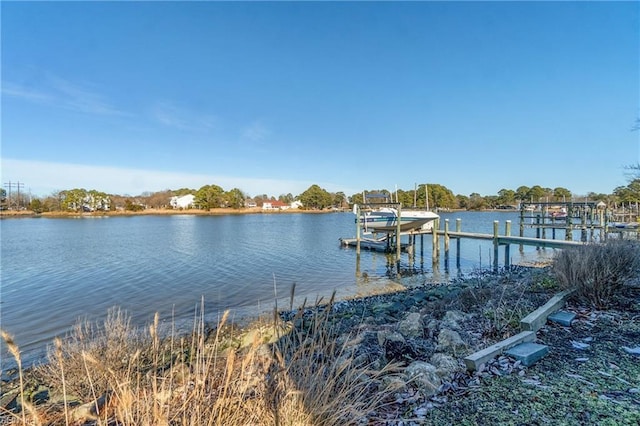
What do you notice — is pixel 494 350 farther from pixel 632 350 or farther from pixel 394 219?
pixel 394 219

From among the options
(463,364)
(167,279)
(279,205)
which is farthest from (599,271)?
(279,205)

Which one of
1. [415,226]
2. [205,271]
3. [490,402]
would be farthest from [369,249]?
[490,402]

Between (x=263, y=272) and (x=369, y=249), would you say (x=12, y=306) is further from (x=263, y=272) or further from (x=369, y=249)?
(x=369, y=249)

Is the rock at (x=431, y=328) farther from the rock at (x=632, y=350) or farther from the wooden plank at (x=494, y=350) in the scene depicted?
the rock at (x=632, y=350)

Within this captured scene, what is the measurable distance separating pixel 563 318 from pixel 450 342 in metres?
1.77

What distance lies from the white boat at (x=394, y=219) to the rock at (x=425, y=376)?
58.8 ft

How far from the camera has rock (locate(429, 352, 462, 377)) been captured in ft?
10.5

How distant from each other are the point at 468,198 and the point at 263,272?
317 ft

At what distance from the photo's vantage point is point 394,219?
2134 centimetres

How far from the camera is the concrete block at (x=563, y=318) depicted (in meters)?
4.36

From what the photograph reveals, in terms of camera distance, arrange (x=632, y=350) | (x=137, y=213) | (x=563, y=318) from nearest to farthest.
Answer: (x=632, y=350), (x=563, y=318), (x=137, y=213)

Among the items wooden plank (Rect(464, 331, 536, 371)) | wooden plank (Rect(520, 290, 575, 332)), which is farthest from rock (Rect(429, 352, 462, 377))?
wooden plank (Rect(520, 290, 575, 332))

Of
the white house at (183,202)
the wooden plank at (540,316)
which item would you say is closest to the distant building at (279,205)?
the white house at (183,202)

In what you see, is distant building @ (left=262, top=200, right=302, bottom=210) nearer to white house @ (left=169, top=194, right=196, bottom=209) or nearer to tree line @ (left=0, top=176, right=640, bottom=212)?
tree line @ (left=0, top=176, right=640, bottom=212)
